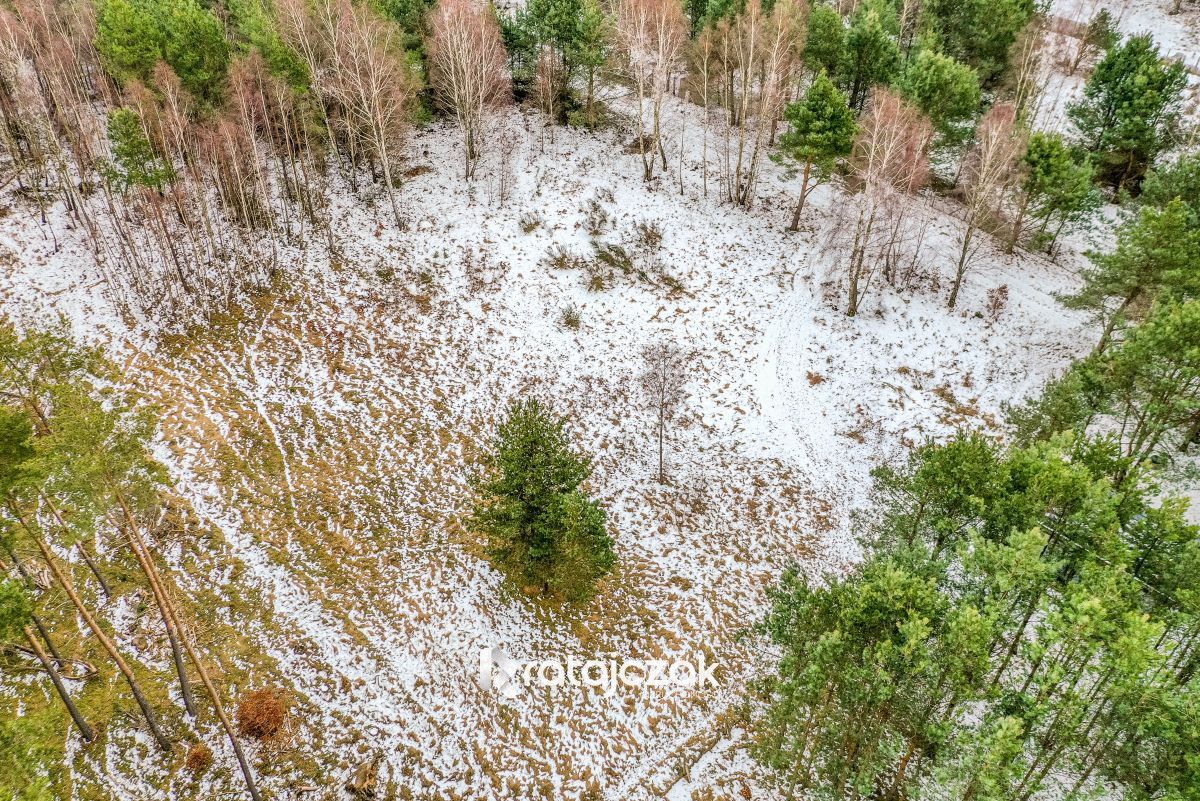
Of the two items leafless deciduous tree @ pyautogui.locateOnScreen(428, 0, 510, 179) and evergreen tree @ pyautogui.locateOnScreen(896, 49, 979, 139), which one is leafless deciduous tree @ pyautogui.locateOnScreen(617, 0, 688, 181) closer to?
leafless deciduous tree @ pyautogui.locateOnScreen(428, 0, 510, 179)

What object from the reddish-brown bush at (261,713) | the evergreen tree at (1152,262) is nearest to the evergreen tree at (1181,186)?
the evergreen tree at (1152,262)

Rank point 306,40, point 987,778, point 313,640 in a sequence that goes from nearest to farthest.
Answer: point 987,778, point 313,640, point 306,40

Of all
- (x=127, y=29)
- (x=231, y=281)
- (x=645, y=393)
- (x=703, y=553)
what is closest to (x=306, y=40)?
(x=127, y=29)

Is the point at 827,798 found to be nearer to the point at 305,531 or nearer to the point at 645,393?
the point at 645,393

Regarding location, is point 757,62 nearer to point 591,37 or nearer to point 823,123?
point 823,123

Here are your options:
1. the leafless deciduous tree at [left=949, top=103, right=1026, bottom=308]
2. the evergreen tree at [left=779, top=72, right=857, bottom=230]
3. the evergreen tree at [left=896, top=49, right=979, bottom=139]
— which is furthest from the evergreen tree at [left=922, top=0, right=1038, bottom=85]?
the evergreen tree at [left=779, top=72, right=857, bottom=230]

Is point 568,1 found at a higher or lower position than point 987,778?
higher
